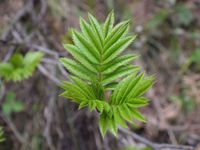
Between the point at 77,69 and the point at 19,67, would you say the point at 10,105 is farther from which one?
the point at 77,69

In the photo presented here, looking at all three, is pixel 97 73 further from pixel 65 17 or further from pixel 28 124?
pixel 65 17

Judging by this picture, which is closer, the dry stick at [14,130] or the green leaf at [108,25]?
the green leaf at [108,25]

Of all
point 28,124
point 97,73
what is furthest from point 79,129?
point 97,73

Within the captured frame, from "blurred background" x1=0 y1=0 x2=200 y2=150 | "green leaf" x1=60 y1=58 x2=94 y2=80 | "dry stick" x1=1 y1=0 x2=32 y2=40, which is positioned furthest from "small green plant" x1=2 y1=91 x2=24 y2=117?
"green leaf" x1=60 y1=58 x2=94 y2=80

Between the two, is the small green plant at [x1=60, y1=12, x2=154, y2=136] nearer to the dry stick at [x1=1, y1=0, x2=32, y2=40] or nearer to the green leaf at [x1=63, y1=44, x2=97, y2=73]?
the green leaf at [x1=63, y1=44, x2=97, y2=73]

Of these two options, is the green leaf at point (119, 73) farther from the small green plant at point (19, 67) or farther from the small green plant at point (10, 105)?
the small green plant at point (10, 105)

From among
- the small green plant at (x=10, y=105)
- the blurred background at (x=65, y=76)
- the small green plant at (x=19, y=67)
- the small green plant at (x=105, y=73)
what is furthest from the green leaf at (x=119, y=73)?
the small green plant at (x=10, y=105)
